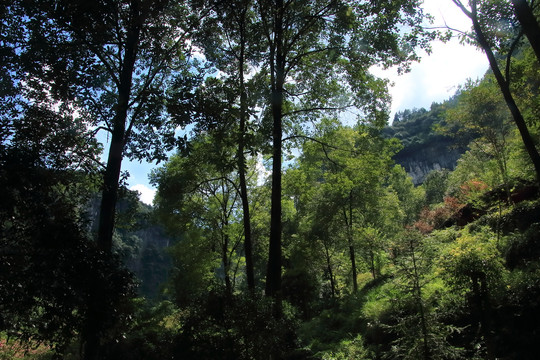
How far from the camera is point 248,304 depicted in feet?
18.9

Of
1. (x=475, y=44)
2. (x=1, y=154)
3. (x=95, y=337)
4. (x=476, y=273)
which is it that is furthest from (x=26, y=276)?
(x=475, y=44)

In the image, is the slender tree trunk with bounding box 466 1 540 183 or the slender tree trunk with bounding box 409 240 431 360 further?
the slender tree trunk with bounding box 466 1 540 183

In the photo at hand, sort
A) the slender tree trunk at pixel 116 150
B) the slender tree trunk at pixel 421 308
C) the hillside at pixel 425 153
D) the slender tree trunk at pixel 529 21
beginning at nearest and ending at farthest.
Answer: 1. the slender tree trunk at pixel 421 308
2. the slender tree trunk at pixel 116 150
3. the slender tree trunk at pixel 529 21
4. the hillside at pixel 425 153

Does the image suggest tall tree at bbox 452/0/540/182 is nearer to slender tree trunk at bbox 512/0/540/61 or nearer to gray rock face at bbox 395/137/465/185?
slender tree trunk at bbox 512/0/540/61

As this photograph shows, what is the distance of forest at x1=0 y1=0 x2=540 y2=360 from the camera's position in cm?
329

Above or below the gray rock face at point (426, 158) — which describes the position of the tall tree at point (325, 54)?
below

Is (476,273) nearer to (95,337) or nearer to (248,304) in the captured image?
(248,304)

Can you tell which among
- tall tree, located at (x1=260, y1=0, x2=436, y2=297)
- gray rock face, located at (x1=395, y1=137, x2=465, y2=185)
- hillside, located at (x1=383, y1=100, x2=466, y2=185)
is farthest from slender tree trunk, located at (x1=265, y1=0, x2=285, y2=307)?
gray rock face, located at (x1=395, y1=137, x2=465, y2=185)

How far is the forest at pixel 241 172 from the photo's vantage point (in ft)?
10.8

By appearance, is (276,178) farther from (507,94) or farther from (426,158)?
(426,158)

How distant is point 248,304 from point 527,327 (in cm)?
513

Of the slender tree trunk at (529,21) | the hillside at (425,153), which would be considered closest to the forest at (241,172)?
the slender tree trunk at (529,21)

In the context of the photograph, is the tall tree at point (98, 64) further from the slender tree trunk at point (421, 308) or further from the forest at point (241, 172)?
the slender tree trunk at point (421, 308)

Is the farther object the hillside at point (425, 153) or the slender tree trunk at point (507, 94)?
the hillside at point (425, 153)
